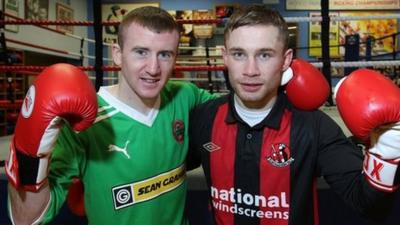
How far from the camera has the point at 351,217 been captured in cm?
150

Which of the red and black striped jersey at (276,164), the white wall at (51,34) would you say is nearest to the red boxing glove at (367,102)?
the red and black striped jersey at (276,164)

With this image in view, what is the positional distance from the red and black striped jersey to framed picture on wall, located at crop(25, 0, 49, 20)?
18.7 feet

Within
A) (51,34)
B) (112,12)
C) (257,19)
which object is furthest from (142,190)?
(112,12)

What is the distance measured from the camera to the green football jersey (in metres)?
1.05

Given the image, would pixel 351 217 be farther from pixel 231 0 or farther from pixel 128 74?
pixel 231 0

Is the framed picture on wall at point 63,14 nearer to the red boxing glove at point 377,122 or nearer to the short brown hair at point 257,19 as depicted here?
the short brown hair at point 257,19

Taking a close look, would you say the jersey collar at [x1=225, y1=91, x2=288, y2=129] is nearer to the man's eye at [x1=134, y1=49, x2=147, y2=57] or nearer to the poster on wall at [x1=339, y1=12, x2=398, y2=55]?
the man's eye at [x1=134, y1=49, x2=147, y2=57]

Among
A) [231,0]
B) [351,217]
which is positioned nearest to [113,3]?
[231,0]

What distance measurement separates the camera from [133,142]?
1.08m

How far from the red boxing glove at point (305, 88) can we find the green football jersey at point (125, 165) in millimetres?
351

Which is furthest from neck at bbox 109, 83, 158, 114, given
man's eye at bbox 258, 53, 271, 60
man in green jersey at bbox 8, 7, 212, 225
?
man's eye at bbox 258, 53, 271, 60

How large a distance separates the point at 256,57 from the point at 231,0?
7.14 m

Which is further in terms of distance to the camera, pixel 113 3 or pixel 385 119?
pixel 113 3

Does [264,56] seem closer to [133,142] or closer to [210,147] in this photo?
[210,147]
